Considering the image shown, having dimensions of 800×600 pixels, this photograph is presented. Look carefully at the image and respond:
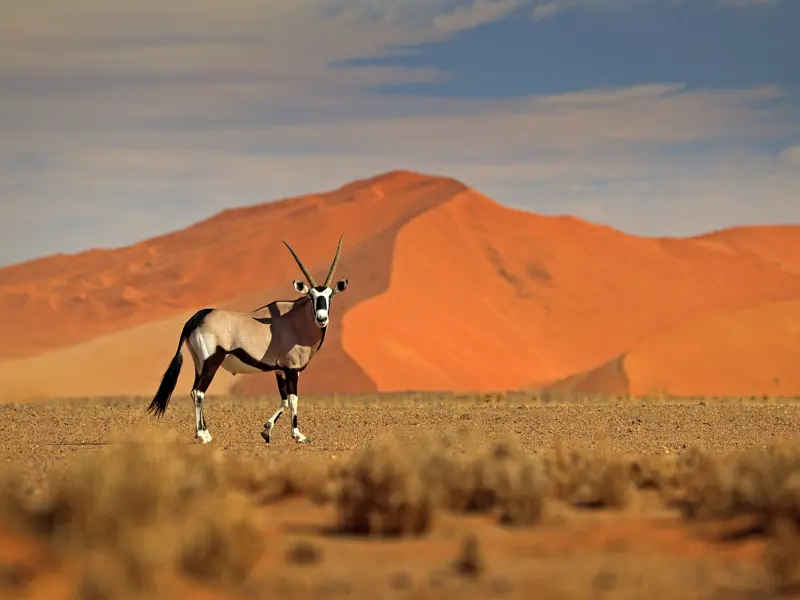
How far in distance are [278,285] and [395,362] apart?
21.6 m

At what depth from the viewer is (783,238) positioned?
3905 inches

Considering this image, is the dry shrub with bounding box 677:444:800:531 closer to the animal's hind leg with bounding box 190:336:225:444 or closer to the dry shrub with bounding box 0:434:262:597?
the dry shrub with bounding box 0:434:262:597

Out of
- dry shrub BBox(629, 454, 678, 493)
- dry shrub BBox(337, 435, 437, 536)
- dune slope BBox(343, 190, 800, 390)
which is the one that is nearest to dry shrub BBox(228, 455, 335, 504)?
dry shrub BBox(337, 435, 437, 536)

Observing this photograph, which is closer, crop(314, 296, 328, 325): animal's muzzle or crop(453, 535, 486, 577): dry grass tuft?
crop(453, 535, 486, 577): dry grass tuft

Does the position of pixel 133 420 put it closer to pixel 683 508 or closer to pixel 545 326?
pixel 683 508

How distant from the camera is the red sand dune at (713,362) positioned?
51719mm

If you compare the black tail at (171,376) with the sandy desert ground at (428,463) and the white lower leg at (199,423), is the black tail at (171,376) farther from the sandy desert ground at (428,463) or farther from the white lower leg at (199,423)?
the sandy desert ground at (428,463)

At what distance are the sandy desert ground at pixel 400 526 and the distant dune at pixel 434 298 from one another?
40.3m

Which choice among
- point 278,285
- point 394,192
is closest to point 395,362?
point 278,285

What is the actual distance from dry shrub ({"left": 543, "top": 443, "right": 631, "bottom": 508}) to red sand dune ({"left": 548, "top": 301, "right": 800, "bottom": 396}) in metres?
37.7

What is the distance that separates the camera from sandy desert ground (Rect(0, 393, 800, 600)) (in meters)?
7.74

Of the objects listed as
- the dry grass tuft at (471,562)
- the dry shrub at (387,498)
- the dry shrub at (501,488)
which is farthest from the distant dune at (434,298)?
the dry grass tuft at (471,562)

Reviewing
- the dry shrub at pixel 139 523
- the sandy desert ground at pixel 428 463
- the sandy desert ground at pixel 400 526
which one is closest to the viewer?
the dry shrub at pixel 139 523

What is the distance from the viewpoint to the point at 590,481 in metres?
12.1
